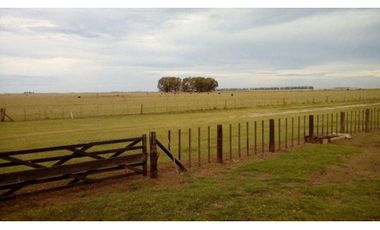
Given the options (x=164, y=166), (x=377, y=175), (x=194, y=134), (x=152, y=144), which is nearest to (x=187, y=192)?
(x=152, y=144)

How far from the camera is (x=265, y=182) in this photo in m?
9.20

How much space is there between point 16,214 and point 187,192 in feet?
12.4

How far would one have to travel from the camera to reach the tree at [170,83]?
17012 cm

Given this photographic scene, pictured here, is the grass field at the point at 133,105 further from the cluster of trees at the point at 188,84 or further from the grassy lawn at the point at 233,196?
the cluster of trees at the point at 188,84

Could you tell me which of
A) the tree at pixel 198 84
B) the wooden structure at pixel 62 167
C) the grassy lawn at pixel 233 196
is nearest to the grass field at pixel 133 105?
the wooden structure at pixel 62 167

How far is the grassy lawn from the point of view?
684 centimetres

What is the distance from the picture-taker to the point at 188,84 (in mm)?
169250

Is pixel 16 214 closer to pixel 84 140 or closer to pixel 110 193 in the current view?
pixel 110 193

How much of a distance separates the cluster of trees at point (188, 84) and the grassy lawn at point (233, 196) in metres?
156

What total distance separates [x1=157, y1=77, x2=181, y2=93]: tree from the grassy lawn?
15995 centimetres

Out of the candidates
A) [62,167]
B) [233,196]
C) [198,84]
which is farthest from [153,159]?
[198,84]

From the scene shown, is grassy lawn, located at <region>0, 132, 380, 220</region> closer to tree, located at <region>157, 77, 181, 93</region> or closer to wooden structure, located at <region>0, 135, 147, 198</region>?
wooden structure, located at <region>0, 135, 147, 198</region>

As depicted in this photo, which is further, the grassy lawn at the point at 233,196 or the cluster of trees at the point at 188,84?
the cluster of trees at the point at 188,84

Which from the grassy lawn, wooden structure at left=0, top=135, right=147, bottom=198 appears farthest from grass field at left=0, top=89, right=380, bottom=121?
the grassy lawn
